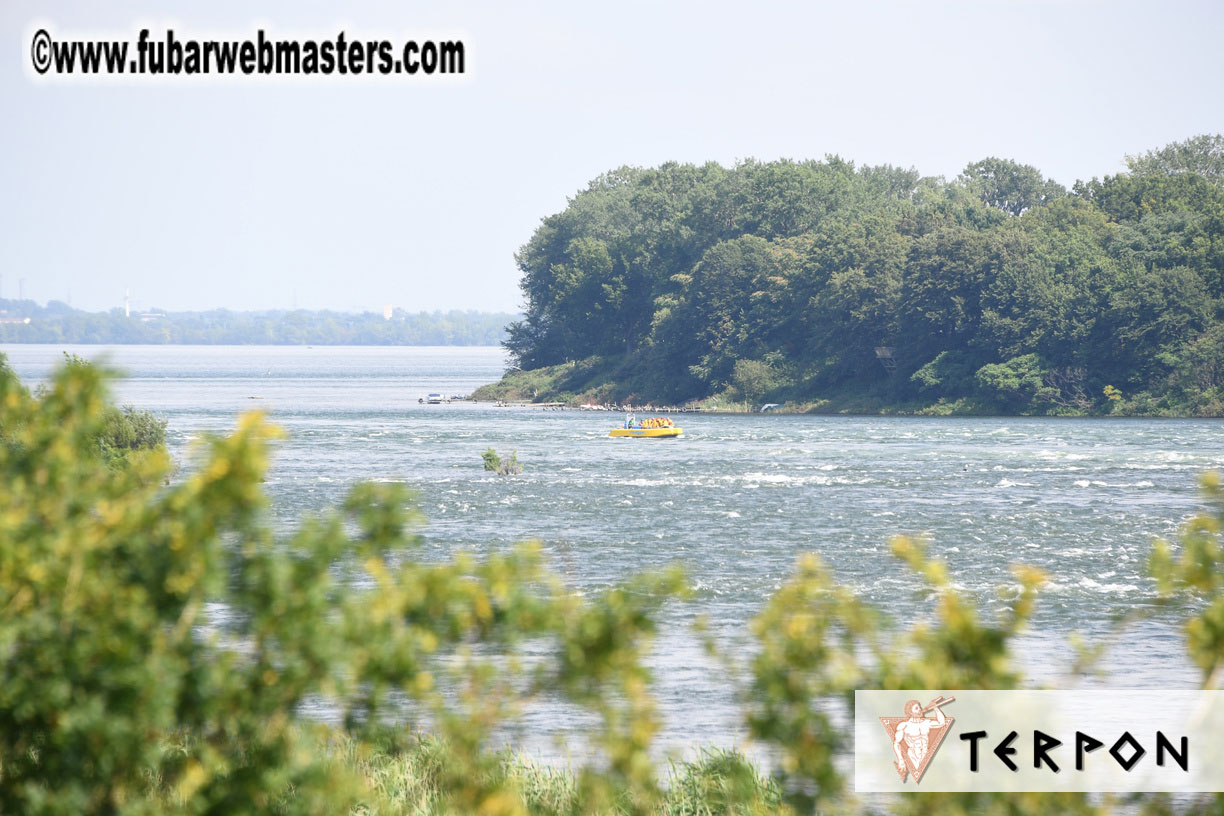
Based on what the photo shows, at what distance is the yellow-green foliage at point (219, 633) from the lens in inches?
181

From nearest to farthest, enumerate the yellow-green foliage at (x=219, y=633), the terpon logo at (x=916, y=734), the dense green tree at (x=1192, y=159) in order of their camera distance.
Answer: the yellow-green foliage at (x=219, y=633) → the terpon logo at (x=916, y=734) → the dense green tree at (x=1192, y=159)

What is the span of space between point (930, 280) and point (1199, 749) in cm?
9329

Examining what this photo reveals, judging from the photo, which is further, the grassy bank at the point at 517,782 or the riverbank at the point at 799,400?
the riverbank at the point at 799,400

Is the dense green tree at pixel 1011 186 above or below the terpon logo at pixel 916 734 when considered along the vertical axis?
above

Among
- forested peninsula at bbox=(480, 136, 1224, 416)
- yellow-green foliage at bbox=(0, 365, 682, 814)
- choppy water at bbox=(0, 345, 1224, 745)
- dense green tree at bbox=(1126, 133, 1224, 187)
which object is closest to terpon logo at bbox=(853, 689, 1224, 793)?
choppy water at bbox=(0, 345, 1224, 745)

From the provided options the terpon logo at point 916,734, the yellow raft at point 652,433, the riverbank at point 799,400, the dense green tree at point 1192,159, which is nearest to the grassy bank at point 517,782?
the terpon logo at point 916,734

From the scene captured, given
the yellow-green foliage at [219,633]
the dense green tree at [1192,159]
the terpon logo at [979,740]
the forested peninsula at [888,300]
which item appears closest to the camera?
the yellow-green foliage at [219,633]

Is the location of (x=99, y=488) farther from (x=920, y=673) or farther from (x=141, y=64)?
(x=141, y=64)

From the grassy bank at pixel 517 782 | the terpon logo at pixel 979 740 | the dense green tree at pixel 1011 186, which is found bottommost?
the grassy bank at pixel 517 782

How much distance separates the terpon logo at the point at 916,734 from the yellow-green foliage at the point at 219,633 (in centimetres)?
97

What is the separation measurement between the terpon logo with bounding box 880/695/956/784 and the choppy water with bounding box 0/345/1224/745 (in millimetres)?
433

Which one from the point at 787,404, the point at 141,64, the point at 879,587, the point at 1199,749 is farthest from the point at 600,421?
the point at 1199,749

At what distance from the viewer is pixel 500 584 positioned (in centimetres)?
516

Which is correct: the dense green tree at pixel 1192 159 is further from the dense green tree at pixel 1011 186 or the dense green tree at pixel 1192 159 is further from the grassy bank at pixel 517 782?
the grassy bank at pixel 517 782
